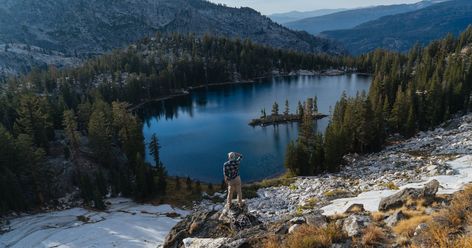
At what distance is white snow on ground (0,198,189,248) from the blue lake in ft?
76.9

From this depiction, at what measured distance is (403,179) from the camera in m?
41.0

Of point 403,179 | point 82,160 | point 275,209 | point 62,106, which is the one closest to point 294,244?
point 275,209

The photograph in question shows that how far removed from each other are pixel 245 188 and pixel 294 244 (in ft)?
127

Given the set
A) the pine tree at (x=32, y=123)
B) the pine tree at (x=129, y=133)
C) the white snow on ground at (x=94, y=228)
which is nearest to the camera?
the white snow on ground at (x=94, y=228)

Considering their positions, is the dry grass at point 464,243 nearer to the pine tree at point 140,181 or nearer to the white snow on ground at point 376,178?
the white snow on ground at point 376,178

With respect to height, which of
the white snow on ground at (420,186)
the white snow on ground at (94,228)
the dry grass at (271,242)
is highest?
the dry grass at (271,242)

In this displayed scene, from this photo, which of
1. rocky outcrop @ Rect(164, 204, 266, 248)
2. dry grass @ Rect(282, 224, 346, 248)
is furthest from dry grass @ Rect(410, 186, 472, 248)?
rocky outcrop @ Rect(164, 204, 266, 248)

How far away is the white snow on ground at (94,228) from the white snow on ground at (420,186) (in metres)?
18.5

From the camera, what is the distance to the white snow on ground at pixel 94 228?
36219mm

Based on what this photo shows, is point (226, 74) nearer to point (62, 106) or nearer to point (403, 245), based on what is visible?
point (62, 106)

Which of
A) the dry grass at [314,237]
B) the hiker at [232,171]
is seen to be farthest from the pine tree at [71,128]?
A: the dry grass at [314,237]

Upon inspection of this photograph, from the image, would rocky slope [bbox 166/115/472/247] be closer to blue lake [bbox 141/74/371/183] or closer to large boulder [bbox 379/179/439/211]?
large boulder [bbox 379/179/439/211]

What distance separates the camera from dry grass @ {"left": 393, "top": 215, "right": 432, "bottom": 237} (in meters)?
13.9

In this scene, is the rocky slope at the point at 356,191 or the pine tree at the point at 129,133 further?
the pine tree at the point at 129,133
